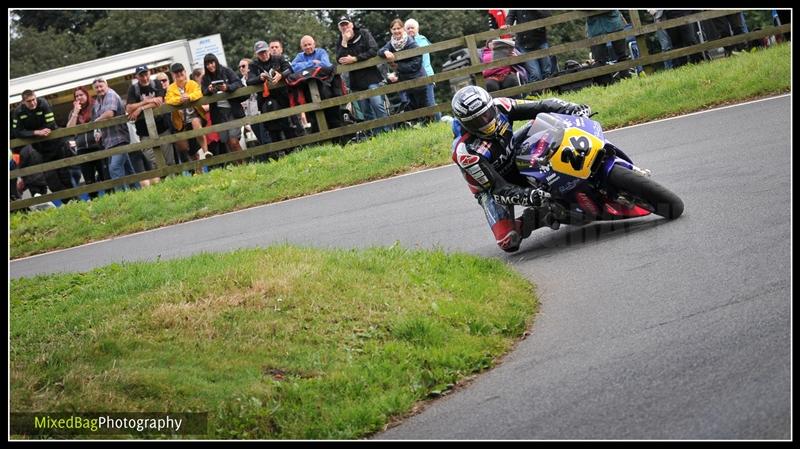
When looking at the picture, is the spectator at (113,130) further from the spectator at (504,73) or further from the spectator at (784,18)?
the spectator at (784,18)

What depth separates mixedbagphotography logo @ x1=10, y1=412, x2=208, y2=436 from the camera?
6.31 metres

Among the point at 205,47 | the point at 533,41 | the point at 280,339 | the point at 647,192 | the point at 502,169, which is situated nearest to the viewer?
the point at 280,339

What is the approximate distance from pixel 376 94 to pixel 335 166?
6.01 ft

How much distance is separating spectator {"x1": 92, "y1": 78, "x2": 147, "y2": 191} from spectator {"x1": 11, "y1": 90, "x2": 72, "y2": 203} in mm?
732

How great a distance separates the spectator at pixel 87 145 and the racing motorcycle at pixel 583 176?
A: 11307 millimetres

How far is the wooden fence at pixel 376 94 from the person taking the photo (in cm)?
1767

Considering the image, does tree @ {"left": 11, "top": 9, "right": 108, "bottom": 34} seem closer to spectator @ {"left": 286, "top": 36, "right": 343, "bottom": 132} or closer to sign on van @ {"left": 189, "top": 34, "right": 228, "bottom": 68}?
sign on van @ {"left": 189, "top": 34, "right": 228, "bottom": 68}

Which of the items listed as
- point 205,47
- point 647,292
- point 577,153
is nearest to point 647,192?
point 577,153

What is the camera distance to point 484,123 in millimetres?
9773

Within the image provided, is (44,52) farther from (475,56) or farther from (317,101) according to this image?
(475,56)

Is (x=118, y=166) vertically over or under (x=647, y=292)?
over

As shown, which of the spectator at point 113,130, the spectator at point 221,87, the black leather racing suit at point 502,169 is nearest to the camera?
the black leather racing suit at point 502,169

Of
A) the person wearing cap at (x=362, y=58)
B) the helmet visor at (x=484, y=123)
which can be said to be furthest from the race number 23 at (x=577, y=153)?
the person wearing cap at (x=362, y=58)

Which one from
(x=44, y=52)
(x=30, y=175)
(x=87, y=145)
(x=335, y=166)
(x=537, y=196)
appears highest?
(x=44, y=52)
